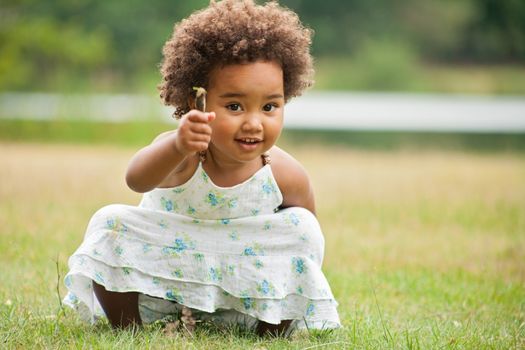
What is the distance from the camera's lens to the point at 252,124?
9.48ft

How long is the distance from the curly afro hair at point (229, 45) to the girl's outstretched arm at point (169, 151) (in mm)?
247

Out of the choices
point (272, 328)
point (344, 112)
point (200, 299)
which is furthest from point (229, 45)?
point (344, 112)

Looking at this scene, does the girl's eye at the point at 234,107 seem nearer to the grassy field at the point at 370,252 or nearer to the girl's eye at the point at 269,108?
the girl's eye at the point at 269,108

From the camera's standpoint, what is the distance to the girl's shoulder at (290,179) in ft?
10.4

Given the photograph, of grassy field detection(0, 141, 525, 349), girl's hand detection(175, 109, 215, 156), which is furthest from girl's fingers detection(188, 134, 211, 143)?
grassy field detection(0, 141, 525, 349)

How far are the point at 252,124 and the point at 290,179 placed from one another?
0.37 m

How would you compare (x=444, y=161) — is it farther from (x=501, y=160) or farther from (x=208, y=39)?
(x=208, y=39)

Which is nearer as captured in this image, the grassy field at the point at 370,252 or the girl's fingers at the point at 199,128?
the girl's fingers at the point at 199,128

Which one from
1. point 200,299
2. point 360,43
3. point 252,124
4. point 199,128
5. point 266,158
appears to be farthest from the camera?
point 360,43

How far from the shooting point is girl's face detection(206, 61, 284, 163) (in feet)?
9.54

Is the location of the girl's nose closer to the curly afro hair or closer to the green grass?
the curly afro hair

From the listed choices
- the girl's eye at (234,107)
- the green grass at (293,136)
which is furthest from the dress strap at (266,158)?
the green grass at (293,136)

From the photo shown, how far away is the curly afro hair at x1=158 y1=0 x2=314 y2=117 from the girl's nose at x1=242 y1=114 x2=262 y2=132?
19 cm

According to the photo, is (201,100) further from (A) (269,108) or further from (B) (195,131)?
(A) (269,108)
